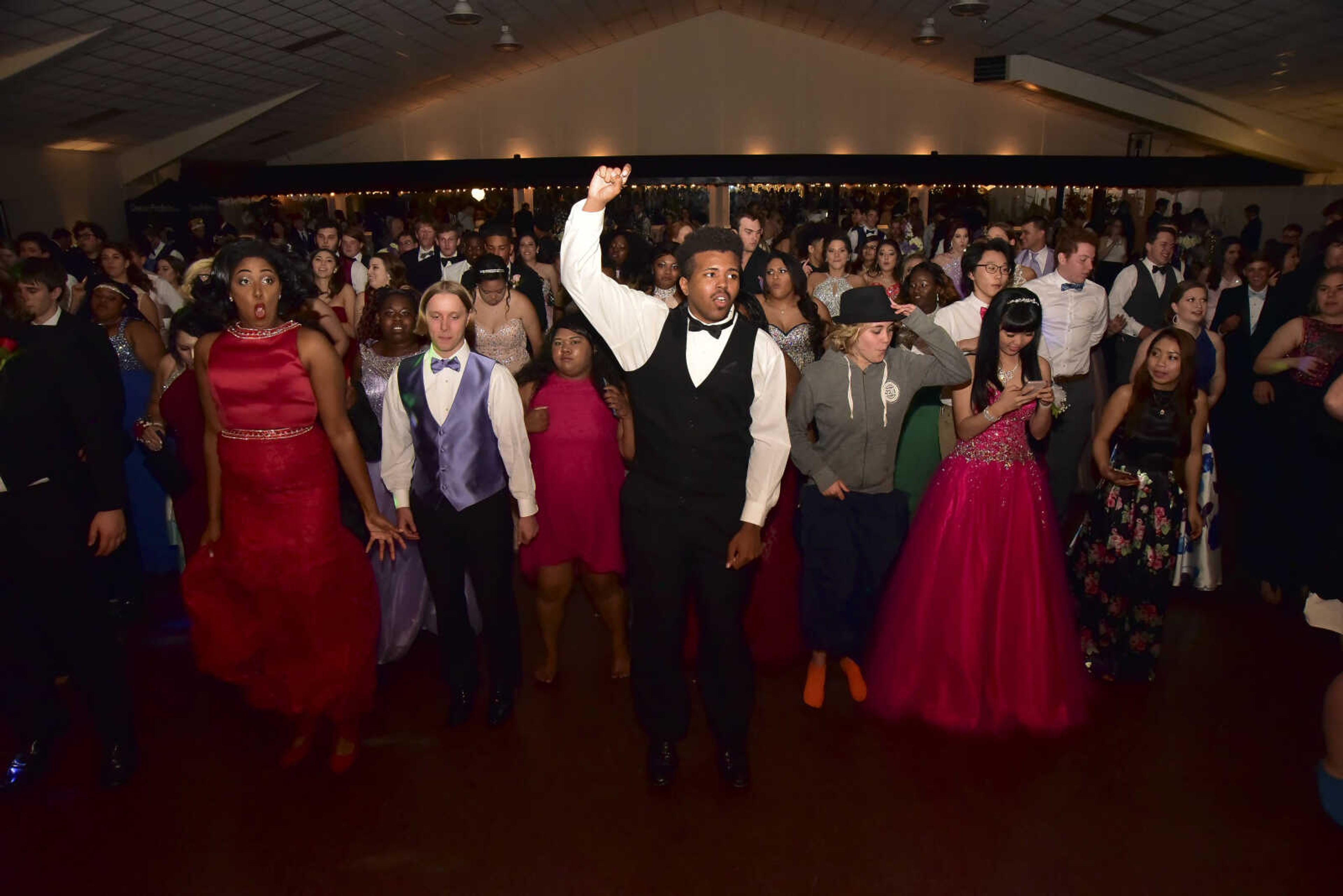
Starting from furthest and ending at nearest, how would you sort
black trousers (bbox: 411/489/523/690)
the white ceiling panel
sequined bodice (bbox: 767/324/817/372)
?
the white ceiling panel → sequined bodice (bbox: 767/324/817/372) → black trousers (bbox: 411/489/523/690)

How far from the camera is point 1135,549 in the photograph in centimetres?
334

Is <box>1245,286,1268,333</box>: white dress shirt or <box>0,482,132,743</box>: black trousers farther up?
<box>1245,286,1268,333</box>: white dress shirt

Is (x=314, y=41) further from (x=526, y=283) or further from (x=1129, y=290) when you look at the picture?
(x=1129, y=290)

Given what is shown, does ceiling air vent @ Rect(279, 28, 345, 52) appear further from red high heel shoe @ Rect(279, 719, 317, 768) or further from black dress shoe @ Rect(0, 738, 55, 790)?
red high heel shoe @ Rect(279, 719, 317, 768)

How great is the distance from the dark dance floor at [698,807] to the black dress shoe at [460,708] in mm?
Answer: 45

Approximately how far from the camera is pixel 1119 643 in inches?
136

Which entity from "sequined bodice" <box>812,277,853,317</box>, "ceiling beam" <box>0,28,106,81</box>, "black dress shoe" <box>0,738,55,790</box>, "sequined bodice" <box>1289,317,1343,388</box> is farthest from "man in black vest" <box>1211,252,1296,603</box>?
"ceiling beam" <box>0,28,106,81</box>

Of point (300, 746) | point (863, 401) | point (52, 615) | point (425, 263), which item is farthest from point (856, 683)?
point (425, 263)

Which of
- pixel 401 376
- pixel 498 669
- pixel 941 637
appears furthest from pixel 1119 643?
pixel 401 376

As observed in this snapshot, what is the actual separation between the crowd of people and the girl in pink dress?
0.02 metres

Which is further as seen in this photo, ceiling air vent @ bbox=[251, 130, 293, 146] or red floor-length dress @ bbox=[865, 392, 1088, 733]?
ceiling air vent @ bbox=[251, 130, 293, 146]

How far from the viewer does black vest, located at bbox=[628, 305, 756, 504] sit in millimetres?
2484

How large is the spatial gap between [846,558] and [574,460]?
3.74 feet

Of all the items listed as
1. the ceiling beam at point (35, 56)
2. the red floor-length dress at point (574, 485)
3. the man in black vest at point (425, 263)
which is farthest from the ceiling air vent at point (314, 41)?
the red floor-length dress at point (574, 485)
